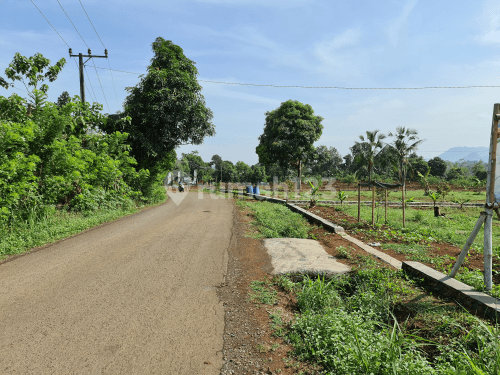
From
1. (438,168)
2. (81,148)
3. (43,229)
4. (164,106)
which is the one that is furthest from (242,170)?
(43,229)

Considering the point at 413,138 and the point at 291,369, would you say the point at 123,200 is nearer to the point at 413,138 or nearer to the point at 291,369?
the point at 291,369

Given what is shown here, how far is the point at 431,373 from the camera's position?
2.32m

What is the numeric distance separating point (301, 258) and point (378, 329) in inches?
102

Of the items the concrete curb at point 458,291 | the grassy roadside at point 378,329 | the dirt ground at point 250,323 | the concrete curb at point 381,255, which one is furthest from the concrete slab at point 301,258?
the concrete curb at point 458,291

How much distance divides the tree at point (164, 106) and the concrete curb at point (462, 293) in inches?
560

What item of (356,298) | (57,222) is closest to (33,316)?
(356,298)

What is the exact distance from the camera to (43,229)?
7.60 meters

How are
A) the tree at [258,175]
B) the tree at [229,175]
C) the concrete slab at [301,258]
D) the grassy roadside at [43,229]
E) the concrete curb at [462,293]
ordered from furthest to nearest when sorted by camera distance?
the tree at [229,175] < the tree at [258,175] < the grassy roadside at [43,229] < the concrete slab at [301,258] < the concrete curb at [462,293]

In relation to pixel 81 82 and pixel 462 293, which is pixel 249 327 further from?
pixel 81 82

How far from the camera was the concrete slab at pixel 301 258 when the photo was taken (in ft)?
17.1

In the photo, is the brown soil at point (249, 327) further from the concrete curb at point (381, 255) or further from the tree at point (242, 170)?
the tree at point (242, 170)

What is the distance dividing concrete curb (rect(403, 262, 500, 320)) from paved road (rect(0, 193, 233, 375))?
3.02 meters

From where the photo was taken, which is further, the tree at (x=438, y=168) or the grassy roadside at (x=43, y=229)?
the tree at (x=438, y=168)

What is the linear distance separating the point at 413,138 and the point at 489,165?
31320mm
